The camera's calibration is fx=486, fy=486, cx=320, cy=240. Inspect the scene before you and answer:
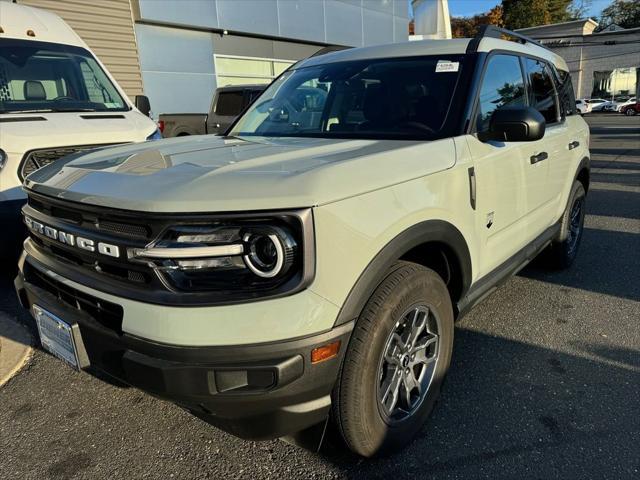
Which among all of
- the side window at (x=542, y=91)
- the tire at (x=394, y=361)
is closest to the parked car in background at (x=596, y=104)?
the side window at (x=542, y=91)

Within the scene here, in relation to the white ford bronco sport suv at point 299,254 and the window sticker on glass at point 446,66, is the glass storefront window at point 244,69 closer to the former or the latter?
the window sticker on glass at point 446,66

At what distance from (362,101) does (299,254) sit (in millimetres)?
1670

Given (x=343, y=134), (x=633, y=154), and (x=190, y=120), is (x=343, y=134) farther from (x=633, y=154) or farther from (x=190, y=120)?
(x=633, y=154)

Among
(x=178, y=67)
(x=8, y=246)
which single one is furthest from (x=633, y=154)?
(x=8, y=246)

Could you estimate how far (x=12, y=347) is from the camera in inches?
131

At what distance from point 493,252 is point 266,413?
1.74 metres

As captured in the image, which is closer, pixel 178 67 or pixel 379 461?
pixel 379 461

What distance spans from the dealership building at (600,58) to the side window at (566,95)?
154 feet

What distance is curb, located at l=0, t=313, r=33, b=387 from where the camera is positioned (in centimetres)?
307

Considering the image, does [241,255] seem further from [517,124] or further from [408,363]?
[517,124]

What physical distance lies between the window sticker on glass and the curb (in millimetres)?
3188

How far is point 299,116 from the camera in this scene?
3252 millimetres

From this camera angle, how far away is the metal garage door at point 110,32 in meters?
11.7

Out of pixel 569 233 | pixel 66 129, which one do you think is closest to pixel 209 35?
pixel 66 129
